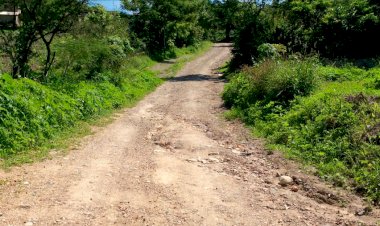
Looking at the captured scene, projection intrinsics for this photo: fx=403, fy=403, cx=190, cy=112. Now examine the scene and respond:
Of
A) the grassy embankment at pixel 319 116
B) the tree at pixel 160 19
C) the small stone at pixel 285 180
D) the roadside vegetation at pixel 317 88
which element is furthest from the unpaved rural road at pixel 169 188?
the tree at pixel 160 19

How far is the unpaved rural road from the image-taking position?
17.0 feet

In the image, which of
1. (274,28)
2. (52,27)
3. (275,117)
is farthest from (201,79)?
(275,117)

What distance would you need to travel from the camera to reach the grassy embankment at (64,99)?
323 inches

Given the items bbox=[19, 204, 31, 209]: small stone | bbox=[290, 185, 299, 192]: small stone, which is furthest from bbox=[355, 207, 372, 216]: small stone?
bbox=[19, 204, 31, 209]: small stone

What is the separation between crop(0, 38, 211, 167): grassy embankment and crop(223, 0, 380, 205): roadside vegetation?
4388 millimetres

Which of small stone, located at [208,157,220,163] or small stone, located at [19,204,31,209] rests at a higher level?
small stone, located at [19,204,31,209]

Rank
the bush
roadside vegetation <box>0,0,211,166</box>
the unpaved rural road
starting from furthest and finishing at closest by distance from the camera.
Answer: the bush
roadside vegetation <box>0,0,211,166</box>
the unpaved rural road

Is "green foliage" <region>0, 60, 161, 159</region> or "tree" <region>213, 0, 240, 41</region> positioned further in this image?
"tree" <region>213, 0, 240, 41</region>

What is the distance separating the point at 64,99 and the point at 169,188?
6.18 metres

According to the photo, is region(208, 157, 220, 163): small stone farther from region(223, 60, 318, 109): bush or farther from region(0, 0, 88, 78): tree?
region(0, 0, 88, 78): tree

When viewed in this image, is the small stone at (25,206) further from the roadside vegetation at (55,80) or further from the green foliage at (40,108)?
the green foliage at (40,108)

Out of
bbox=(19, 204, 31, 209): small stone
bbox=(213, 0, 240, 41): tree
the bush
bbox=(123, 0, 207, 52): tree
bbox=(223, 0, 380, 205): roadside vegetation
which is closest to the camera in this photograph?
bbox=(19, 204, 31, 209): small stone

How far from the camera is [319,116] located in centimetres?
884

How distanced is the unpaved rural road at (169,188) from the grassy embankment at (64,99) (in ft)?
2.43
